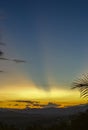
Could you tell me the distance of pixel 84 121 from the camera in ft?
47.6

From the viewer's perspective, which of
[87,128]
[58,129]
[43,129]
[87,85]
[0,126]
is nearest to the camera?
[87,85]

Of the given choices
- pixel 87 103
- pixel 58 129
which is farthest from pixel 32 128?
pixel 87 103

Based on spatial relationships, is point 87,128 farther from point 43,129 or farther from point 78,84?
point 43,129

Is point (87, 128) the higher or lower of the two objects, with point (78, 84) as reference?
lower

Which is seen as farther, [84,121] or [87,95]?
[84,121]

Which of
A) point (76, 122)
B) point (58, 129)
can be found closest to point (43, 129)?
point (58, 129)

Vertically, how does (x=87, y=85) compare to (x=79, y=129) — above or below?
above

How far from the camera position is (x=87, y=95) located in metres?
12.7

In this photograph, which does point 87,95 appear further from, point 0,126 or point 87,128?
point 0,126

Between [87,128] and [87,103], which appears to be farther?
[87,128]

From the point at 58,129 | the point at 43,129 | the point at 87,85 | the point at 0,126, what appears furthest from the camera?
the point at 0,126

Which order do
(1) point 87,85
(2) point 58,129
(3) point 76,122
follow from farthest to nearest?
1. (2) point 58,129
2. (3) point 76,122
3. (1) point 87,85

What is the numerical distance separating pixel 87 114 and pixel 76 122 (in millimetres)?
502

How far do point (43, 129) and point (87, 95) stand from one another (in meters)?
6.32
